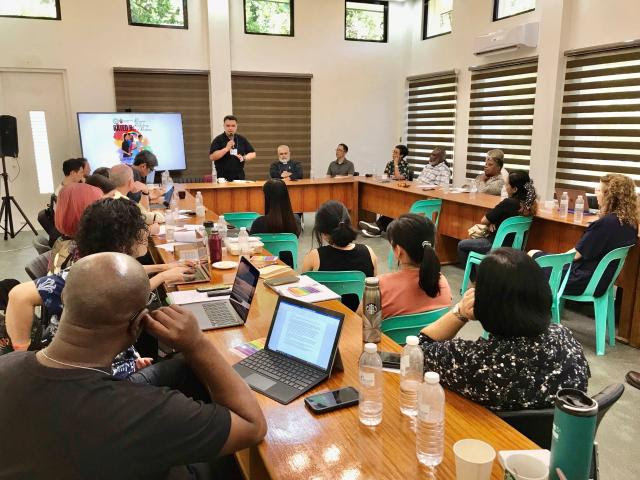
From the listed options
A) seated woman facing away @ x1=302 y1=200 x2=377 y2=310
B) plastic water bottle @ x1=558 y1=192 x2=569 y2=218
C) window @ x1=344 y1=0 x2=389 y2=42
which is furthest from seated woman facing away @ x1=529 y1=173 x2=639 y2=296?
window @ x1=344 y1=0 x2=389 y2=42

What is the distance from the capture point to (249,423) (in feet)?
3.92

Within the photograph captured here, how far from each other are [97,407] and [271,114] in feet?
25.6

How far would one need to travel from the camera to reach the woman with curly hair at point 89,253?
1829 mm

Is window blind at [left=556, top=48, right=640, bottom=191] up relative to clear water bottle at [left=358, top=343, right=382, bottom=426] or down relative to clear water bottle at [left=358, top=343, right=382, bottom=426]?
up

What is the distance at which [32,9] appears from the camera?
707 centimetres

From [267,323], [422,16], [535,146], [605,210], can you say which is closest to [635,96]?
[535,146]

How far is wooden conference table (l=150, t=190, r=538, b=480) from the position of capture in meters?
1.19

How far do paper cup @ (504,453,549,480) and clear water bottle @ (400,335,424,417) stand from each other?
363mm

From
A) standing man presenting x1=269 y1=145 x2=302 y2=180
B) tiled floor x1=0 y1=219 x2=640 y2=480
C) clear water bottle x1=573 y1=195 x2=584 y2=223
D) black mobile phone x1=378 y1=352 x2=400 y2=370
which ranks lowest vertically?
tiled floor x1=0 y1=219 x2=640 y2=480

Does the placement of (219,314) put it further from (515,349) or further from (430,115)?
(430,115)

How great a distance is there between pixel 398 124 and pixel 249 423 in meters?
8.66

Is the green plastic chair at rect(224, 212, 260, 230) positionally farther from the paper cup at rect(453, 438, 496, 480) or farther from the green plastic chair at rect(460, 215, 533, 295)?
the paper cup at rect(453, 438, 496, 480)

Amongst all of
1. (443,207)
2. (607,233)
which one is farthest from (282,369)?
(443,207)

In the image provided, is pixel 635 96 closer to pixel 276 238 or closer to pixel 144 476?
pixel 276 238
